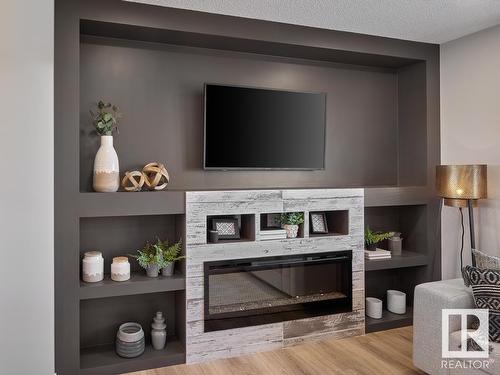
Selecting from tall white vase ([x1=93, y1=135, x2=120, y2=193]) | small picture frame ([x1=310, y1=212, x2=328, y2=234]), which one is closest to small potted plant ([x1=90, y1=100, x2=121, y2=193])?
tall white vase ([x1=93, y1=135, x2=120, y2=193])

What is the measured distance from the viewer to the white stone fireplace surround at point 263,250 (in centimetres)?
290

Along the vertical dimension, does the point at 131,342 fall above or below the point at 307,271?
below

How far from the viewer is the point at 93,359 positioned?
2820mm

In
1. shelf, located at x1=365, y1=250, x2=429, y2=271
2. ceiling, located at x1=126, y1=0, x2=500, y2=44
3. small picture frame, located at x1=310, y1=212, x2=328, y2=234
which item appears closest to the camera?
ceiling, located at x1=126, y1=0, x2=500, y2=44

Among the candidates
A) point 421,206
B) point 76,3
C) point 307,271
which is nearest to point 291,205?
point 307,271

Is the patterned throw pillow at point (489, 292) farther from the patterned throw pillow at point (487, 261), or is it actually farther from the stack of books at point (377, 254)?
the stack of books at point (377, 254)

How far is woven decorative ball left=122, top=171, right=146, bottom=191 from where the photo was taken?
288 centimetres

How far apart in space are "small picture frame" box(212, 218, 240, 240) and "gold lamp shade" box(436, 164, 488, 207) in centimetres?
171

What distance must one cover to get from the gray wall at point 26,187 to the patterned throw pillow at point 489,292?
2497 mm

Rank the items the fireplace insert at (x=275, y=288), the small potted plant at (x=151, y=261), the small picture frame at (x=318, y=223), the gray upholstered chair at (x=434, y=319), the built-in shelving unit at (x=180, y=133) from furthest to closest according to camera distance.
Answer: the small picture frame at (x=318, y=223)
the fireplace insert at (x=275, y=288)
the small potted plant at (x=151, y=261)
the built-in shelving unit at (x=180, y=133)
the gray upholstered chair at (x=434, y=319)

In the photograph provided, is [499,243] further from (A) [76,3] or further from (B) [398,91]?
(A) [76,3]

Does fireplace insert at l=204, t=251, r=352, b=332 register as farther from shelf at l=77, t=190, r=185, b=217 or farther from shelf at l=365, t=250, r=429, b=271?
shelf at l=77, t=190, r=185, b=217

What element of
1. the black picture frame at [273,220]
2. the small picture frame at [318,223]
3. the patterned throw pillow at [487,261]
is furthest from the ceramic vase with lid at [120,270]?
the patterned throw pillow at [487,261]

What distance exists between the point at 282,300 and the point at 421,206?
1.61 m
